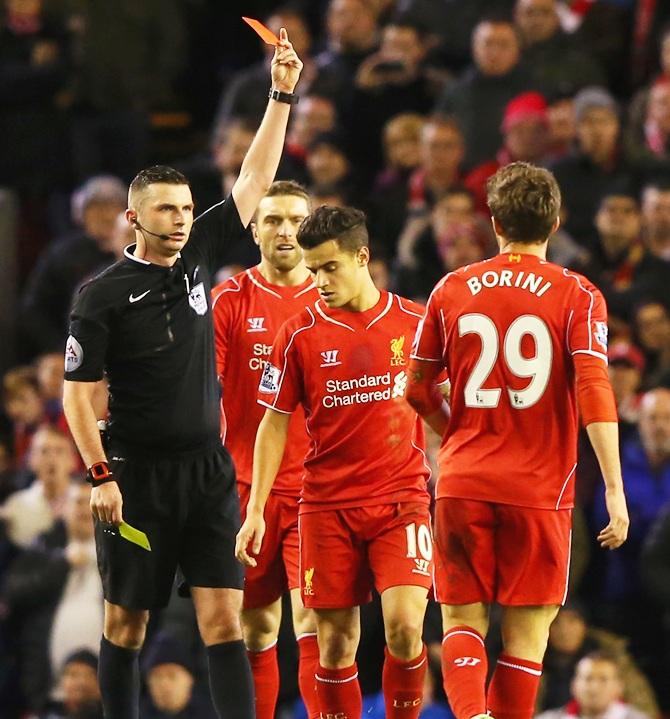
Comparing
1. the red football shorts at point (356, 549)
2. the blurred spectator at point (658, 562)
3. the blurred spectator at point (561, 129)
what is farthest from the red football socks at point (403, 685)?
the blurred spectator at point (561, 129)

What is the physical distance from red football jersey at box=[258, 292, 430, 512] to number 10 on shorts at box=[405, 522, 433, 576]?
4.8 inches

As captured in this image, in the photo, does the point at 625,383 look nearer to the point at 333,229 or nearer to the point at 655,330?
the point at 655,330

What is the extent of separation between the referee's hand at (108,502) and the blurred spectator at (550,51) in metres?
6.99

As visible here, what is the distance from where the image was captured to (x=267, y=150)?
7.45 m

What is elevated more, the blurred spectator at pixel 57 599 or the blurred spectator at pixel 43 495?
the blurred spectator at pixel 43 495

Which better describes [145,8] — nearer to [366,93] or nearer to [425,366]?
[366,93]

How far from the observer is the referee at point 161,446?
23.2 ft

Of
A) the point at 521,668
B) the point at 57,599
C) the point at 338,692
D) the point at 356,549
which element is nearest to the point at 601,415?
the point at 521,668

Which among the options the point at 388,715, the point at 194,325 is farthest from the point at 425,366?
the point at 388,715

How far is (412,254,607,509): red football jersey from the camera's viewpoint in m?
6.57

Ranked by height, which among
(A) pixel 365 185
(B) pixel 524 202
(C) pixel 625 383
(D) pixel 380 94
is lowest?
(C) pixel 625 383

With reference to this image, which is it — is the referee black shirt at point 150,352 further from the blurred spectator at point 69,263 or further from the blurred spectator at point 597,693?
the blurred spectator at point 69,263

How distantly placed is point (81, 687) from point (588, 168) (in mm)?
4568

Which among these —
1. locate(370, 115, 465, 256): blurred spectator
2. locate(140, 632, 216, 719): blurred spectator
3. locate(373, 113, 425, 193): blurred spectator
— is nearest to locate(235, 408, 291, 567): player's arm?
locate(140, 632, 216, 719): blurred spectator
